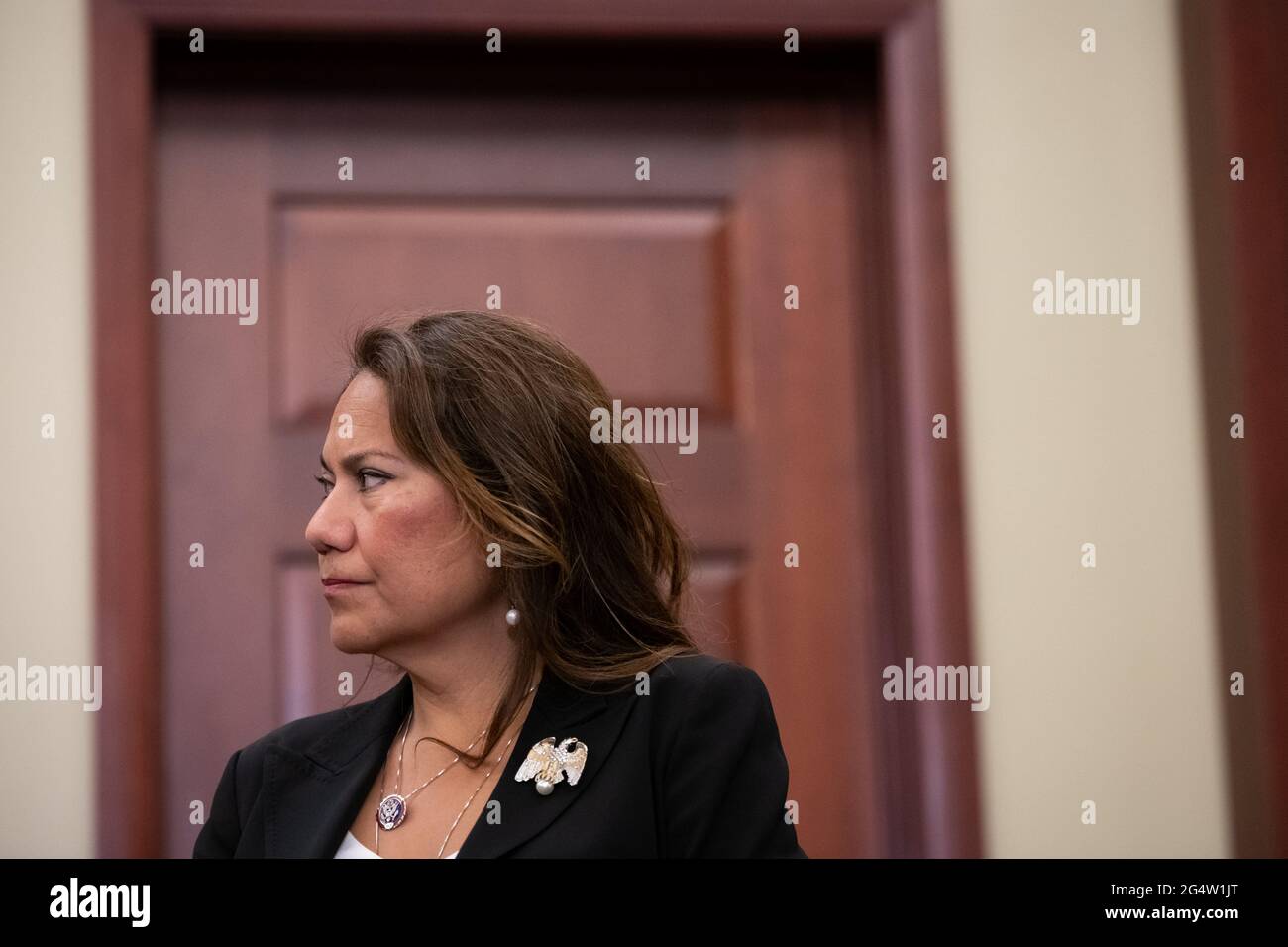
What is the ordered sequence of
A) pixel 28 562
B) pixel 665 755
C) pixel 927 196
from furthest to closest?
1. pixel 927 196
2. pixel 28 562
3. pixel 665 755

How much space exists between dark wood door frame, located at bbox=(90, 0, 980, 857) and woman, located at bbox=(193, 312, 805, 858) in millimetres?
504

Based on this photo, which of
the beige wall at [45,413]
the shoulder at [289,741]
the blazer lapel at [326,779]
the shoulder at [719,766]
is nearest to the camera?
the shoulder at [719,766]

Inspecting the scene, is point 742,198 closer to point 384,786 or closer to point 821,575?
point 821,575

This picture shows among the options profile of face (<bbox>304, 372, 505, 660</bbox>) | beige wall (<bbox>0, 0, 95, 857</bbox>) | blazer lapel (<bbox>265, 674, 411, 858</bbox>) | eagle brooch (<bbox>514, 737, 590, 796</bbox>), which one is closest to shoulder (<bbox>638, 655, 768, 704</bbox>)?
eagle brooch (<bbox>514, 737, 590, 796</bbox>)

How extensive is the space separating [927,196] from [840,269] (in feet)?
0.70

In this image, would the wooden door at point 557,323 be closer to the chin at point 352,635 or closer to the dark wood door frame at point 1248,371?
the dark wood door frame at point 1248,371

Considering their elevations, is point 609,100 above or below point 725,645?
above

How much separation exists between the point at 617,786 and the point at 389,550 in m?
0.39

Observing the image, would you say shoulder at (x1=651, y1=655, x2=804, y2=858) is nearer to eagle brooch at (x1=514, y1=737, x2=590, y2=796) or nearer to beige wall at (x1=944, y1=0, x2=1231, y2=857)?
eagle brooch at (x1=514, y1=737, x2=590, y2=796)

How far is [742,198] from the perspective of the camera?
8.42ft

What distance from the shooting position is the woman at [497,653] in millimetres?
1629

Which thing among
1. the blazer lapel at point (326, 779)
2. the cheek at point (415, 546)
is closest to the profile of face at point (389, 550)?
the cheek at point (415, 546)

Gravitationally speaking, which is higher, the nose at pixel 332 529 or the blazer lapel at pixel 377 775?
the nose at pixel 332 529
